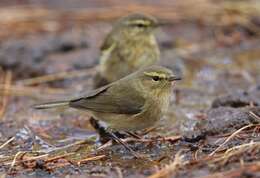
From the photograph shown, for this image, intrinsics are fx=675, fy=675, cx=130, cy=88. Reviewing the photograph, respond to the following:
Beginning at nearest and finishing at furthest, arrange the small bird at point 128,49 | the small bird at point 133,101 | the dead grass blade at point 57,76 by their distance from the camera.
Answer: the small bird at point 133,101, the small bird at point 128,49, the dead grass blade at point 57,76

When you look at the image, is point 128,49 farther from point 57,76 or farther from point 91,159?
point 91,159

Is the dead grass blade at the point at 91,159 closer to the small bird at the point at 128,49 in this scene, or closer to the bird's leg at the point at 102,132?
the bird's leg at the point at 102,132

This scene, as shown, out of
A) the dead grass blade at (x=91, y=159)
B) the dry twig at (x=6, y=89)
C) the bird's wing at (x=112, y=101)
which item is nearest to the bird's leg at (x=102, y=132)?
the bird's wing at (x=112, y=101)

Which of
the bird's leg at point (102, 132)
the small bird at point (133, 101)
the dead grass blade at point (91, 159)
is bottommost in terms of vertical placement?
the bird's leg at point (102, 132)

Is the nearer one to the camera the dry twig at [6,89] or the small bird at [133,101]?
the small bird at [133,101]

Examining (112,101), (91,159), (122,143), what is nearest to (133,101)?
(112,101)

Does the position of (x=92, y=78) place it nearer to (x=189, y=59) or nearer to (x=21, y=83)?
(x=21, y=83)

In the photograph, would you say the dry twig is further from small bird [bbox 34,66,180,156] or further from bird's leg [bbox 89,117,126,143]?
small bird [bbox 34,66,180,156]

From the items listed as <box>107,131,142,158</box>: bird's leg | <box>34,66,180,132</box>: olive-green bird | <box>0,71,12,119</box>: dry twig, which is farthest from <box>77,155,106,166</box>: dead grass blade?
<box>0,71,12,119</box>: dry twig

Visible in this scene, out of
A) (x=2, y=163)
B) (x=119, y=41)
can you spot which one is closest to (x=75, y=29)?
(x=119, y=41)
